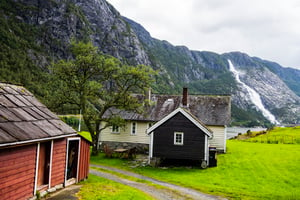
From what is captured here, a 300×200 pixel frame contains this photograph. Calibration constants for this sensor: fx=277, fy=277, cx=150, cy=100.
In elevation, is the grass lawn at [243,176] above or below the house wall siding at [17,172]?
below

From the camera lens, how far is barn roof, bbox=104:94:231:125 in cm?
3475

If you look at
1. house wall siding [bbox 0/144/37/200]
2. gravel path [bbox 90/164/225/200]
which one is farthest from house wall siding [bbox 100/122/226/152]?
house wall siding [bbox 0/144/37/200]

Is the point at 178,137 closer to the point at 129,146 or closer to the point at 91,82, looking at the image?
the point at 129,146

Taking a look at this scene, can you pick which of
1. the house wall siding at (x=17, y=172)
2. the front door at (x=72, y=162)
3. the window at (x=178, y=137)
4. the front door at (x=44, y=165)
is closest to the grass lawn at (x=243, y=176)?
the window at (x=178, y=137)

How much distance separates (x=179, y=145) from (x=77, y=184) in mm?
12379

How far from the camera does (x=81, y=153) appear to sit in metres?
17.6

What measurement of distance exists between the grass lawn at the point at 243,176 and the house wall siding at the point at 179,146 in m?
1.51

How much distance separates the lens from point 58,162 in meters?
14.7

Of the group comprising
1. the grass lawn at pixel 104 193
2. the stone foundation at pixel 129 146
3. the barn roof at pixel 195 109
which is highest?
the barn roof at pixel 195 109

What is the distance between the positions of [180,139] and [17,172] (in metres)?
18.2

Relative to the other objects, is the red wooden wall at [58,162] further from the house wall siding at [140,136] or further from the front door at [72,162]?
the house wall siding at [140,136]

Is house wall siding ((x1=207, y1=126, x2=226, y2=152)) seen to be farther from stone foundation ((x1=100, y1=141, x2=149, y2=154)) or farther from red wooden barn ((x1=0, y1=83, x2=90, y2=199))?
red wooden barn ((x1=0, y1=83, x2=90, y2=199))

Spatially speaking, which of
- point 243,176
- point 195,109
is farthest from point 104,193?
point 195,109

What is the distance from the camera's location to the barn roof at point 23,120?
1045 centimetres
